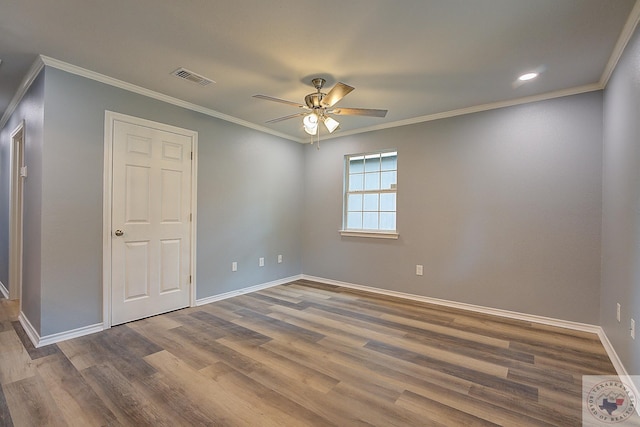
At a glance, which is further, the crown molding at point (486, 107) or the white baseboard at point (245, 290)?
the white baseboard at point (245, 290)

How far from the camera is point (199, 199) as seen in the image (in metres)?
3.75

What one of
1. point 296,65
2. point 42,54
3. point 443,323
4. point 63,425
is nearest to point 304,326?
point 443,323

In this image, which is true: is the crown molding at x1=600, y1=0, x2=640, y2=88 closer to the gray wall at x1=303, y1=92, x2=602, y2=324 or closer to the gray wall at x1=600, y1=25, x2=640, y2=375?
the gray wall at x1=600, y1=25, x2=640, y2=375

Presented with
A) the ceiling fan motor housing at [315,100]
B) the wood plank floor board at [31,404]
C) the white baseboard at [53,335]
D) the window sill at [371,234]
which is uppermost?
the ceiling fan motor housing at [315,100]

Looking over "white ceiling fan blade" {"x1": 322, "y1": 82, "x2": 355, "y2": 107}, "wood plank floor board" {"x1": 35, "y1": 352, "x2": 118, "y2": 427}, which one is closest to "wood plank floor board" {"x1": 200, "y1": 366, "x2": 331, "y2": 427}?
"wood plank floor board" {"x1": 35, "y1": 352, "x2": 118, "y2": 427}

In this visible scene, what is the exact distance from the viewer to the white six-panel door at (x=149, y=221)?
9.95ft

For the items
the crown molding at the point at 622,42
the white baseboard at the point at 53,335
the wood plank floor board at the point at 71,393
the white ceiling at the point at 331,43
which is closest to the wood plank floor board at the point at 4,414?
the wood plank floor board at the point at 71,393

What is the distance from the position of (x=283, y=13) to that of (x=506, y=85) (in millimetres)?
2334

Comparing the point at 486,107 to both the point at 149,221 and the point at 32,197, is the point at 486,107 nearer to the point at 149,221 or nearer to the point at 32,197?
the point at 149,221

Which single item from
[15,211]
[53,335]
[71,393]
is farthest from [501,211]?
[15,211]

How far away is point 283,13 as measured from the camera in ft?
6.50

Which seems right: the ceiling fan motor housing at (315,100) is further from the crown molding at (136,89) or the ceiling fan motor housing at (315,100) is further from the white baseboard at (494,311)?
the white baseboard at (494,311)

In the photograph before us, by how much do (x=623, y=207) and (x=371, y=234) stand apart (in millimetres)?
2701

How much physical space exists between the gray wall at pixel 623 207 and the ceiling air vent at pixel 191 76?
3.38 meters
